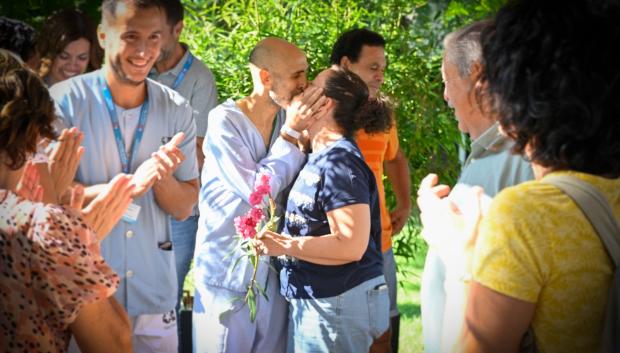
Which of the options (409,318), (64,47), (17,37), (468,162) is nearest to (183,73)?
(64,47)

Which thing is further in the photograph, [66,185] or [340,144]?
[340,144]

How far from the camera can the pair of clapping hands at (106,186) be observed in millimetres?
2633

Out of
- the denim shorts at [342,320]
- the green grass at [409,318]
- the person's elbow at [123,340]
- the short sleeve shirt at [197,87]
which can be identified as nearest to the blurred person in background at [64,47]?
the short sleeve shirt at [197,87]

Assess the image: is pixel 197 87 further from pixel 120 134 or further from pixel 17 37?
pixel 120 134

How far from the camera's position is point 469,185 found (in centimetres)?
259

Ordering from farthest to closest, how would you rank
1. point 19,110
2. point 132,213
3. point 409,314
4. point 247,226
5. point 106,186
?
point 409,314 → point 247,226 → point 132,213 → point 106,186 → point 19,110

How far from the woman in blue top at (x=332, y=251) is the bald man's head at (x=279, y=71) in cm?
43

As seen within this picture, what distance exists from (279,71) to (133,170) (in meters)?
0.98

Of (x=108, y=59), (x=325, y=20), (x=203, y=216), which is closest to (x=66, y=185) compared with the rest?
(x=108, y=59)

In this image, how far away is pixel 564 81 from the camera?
192 centimetres

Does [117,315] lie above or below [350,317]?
above

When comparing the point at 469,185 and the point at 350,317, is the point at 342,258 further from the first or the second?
the point at 469,185

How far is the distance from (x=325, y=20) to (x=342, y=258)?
2.68 meters

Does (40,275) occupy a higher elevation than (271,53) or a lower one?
lower
